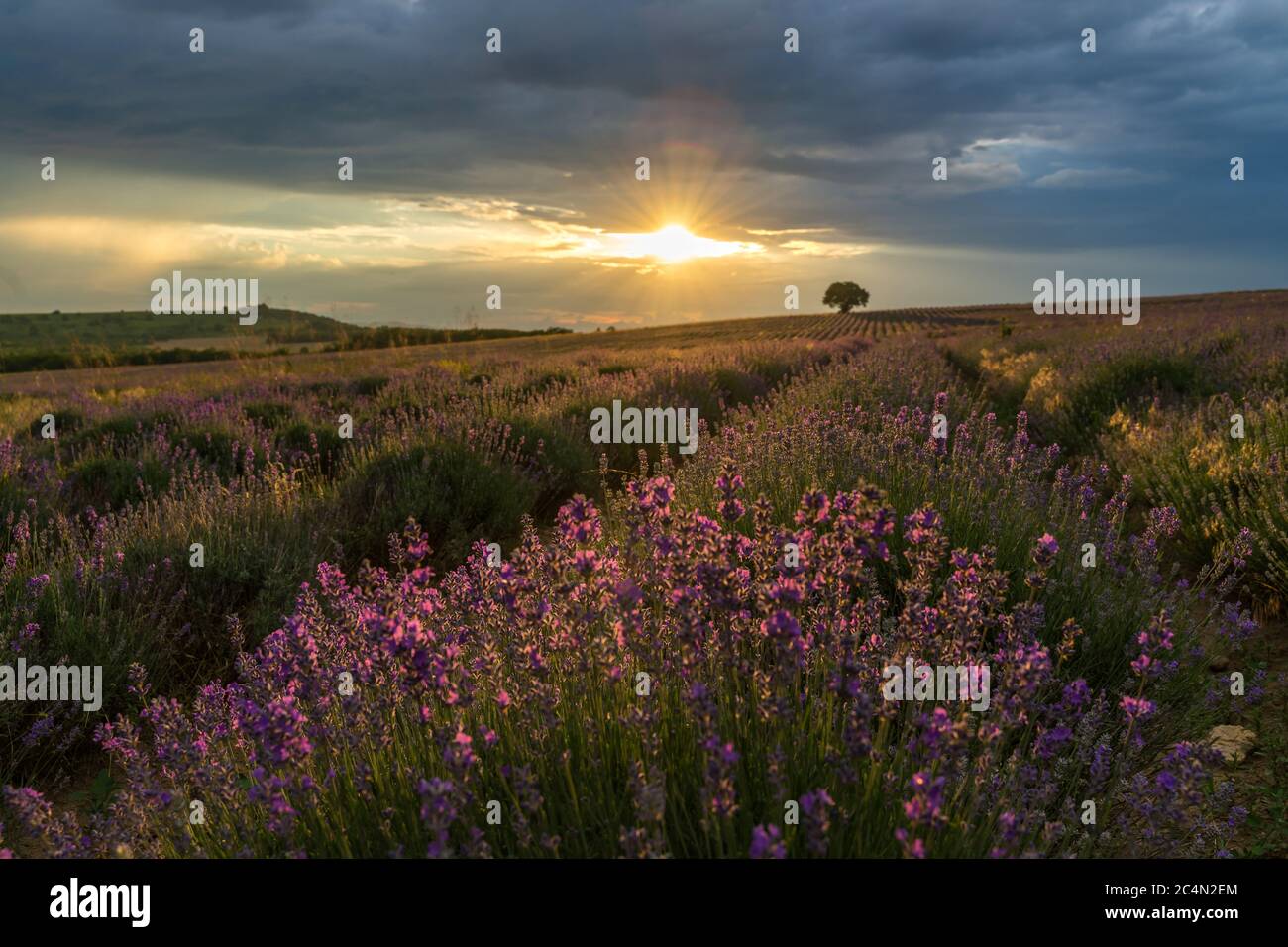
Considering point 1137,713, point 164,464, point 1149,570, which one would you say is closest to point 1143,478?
point 1149,570

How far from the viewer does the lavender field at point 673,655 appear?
187 centimetres

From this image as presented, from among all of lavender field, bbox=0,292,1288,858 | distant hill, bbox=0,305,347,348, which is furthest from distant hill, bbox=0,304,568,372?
lavender field, bbox=0,292,1288,858

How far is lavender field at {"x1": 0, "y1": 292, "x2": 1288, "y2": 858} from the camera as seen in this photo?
1.87 m

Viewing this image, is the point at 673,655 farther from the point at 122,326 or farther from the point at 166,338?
the point at 122,326

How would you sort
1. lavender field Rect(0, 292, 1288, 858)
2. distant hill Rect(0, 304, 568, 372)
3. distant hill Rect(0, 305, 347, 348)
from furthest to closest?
1. distant hill Rect(0, 305, 347, 348)
2. distant hill Rect(0, 304, 568, 372)
3. lavender field Rect(0, 292, 1288, 858)

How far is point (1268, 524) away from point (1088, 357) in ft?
27.7

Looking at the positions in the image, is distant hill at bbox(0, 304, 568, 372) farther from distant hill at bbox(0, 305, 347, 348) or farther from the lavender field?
the lavender field

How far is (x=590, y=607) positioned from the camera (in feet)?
7.31

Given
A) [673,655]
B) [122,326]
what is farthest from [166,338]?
[673,655]

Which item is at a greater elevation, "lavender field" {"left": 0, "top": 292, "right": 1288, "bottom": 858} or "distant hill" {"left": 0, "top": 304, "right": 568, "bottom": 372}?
"distant hill" {"left": 0, "top": 304, "right": 568, "bottom": 372}

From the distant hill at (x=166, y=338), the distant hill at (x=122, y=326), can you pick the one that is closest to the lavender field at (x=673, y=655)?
the distant hill at (x=166, y=338)

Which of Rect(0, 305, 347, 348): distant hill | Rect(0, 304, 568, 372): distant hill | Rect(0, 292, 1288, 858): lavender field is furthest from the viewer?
Rect(0, 305, 347, 348): distant hill

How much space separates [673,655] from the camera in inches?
93.7
